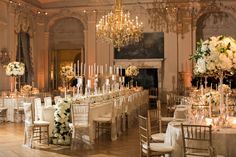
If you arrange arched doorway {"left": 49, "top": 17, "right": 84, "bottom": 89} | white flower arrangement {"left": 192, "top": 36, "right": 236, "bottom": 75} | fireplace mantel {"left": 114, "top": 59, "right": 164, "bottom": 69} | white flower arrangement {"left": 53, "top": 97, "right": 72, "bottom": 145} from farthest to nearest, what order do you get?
1. arched doorway {"left": 49, "top": 17, "right": 84, "bottom": 89}
2. fireplace mantel {"left": 114, "top": 59, "right": 164, "bottom": 69}
3. white flower arrangement {"left": 53, "top": 97, "right": 72, "bottom": 145}
4. white flower arrangement {"left": 192, "top": 36, "right": 236, "bottom": 75}

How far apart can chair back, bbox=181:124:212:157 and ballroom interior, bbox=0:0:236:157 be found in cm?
2

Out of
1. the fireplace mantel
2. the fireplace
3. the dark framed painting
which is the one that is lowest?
the fireplace

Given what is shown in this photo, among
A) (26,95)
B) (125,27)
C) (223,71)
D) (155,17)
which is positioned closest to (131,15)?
(155,17)

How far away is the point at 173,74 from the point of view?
1888 centimetres

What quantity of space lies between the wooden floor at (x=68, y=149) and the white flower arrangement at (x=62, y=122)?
0.25m

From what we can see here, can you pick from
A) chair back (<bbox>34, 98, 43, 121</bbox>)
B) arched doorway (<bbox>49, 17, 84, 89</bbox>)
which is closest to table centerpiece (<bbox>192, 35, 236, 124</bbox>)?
chair back (<bbox>34, 98, 43, 121</bbox>)

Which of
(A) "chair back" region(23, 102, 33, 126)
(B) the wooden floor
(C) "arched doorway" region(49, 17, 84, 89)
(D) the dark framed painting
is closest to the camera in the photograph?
(B) the wooden floor

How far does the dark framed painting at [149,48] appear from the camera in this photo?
19.0 m

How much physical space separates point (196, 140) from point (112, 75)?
21.2 ft

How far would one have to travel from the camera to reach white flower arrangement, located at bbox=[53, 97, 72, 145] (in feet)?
26.7

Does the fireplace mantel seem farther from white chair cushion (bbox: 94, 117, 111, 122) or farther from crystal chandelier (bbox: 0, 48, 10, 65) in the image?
white chair cushion (bbox: 94, 117, 111, 122)

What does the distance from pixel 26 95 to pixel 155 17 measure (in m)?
8.46

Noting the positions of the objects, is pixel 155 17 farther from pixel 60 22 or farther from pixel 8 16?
pixel 8 16

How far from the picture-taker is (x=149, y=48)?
62.3ft
